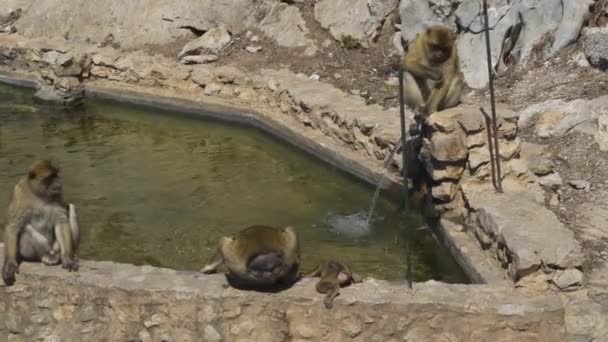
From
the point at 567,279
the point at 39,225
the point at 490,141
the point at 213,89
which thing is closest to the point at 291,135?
the point at 213,89

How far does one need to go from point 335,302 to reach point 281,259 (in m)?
0.53

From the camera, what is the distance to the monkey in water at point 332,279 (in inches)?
243

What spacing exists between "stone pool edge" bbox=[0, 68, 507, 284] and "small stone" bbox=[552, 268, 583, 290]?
0.44 m

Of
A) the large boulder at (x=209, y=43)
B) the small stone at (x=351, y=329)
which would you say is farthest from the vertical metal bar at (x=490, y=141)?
the large boulder at (x=209, y=43)

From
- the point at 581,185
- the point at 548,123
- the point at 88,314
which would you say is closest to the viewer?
the point at 88,314

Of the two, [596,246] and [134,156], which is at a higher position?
[134,156]

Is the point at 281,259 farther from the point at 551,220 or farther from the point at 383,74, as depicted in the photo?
the point at 383,74

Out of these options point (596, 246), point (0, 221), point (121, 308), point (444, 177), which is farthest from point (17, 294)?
point (596, 246)

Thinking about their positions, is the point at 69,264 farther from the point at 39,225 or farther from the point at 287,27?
the point at 287,27

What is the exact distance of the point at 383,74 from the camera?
45.9 feet

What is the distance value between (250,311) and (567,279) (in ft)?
8.30

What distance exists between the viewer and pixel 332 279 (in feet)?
20.6

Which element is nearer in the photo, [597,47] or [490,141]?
[490,141]

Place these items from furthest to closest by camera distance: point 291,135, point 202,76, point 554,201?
point 202,76 < point 291,135 < point 554,201
